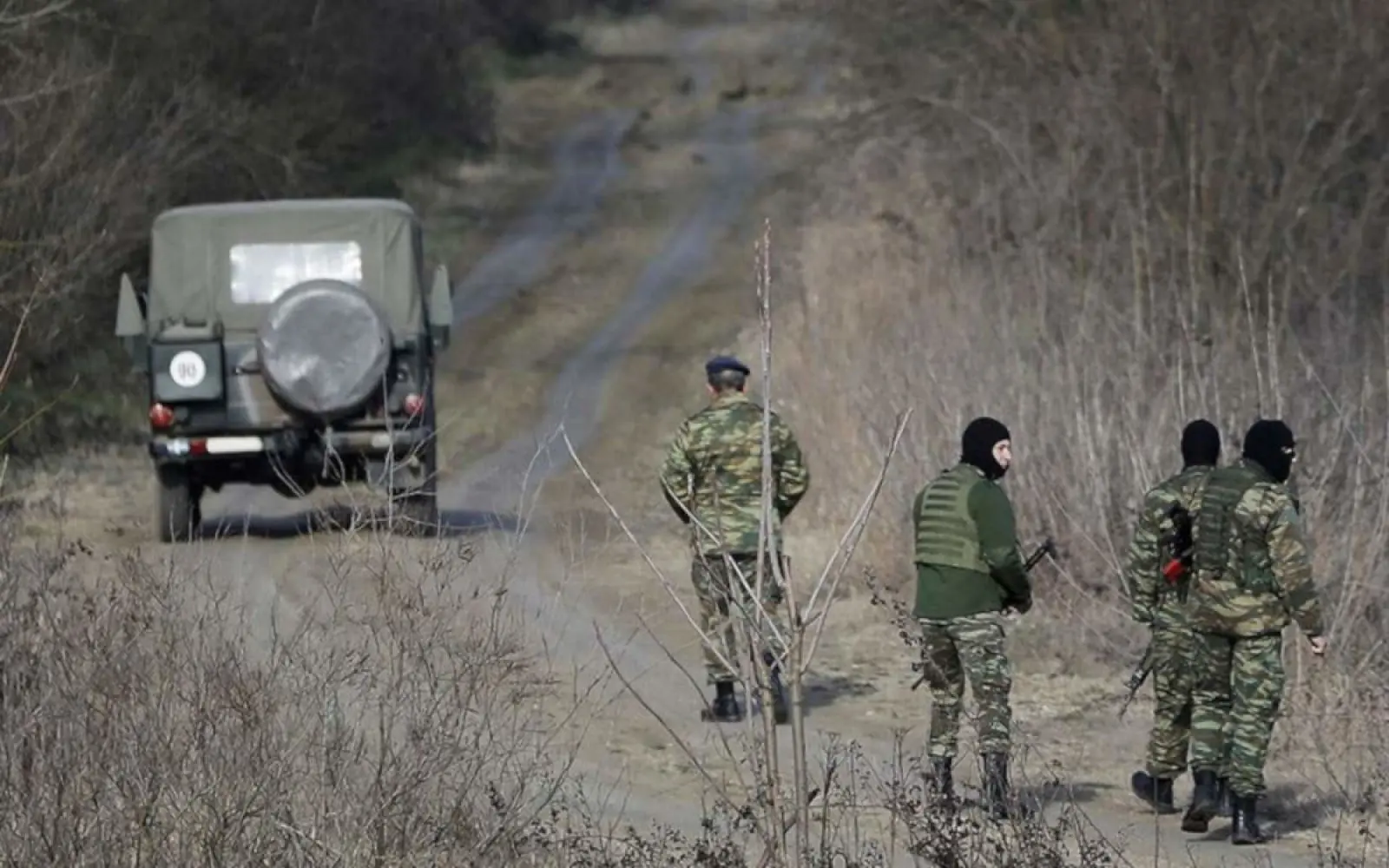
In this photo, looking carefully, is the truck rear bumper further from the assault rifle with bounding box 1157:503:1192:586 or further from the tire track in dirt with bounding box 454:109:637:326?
the tire track in dirt with bounding box 454:109:637:326

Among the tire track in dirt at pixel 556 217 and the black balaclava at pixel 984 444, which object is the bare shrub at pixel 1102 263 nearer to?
the black balaclava at pixel 984 444

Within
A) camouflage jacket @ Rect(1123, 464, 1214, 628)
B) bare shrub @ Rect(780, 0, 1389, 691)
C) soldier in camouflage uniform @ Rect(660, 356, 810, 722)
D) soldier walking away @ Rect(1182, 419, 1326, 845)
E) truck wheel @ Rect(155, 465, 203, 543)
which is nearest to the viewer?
soldier walking away @ Rect(1182, 419, 1326, 845)

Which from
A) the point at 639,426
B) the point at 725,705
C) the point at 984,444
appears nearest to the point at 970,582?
the point at 984,444

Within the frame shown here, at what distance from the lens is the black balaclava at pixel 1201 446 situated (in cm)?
1004

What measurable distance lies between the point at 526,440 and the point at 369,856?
17524 mm

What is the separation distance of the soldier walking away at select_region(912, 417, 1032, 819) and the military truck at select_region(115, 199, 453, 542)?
215 inches

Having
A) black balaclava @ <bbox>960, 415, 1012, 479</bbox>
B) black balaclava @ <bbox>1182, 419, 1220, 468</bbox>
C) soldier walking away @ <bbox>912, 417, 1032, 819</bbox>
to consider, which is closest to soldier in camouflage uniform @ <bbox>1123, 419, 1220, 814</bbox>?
black balaclava @ <bbox>1182, 419, 1220, 468</bbox>

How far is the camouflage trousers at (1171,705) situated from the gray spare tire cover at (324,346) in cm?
737

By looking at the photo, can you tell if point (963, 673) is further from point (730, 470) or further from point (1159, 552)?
point (730, 470)

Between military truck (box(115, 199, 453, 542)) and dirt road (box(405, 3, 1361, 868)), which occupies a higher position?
military truck (box(115, 199, 453, 542))

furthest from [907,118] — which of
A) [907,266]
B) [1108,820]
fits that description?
[1108,820]

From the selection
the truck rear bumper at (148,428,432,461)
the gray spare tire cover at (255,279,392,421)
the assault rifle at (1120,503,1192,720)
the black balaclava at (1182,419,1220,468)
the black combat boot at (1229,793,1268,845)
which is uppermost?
the gray spare tire cover at (255,279,392,421)

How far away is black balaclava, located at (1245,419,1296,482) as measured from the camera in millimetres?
9625

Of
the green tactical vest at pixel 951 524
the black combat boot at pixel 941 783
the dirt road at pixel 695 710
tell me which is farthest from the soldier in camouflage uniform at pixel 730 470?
the black combat boot at pixel 941 783
